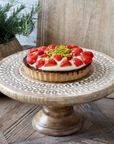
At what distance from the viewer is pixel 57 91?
1087 mm

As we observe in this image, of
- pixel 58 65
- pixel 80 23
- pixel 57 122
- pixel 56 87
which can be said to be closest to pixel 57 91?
pixel 56 87

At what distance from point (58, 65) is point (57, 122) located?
45cm

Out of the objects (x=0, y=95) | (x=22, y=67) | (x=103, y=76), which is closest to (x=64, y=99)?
(x=103, y=76)

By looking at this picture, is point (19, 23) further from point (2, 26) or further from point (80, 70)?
point (80, 70)

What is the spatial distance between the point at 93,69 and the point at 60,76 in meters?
0.28

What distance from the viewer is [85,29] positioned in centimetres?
187

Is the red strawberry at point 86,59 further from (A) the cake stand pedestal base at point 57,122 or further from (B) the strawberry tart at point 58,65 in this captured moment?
(A) the cake stand pedestal base at point 57,122

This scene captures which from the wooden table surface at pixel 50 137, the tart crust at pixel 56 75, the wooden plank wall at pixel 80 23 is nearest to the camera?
the tart crust at pixel 56 75

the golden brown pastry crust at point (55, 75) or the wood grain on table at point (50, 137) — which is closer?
the golden brown pastry crust at point (55, 75)

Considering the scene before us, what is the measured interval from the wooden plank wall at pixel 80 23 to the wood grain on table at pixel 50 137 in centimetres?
53

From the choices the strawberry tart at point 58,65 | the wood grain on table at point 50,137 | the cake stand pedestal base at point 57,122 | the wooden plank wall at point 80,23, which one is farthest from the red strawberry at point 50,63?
the wooden plank wall at point 80,23

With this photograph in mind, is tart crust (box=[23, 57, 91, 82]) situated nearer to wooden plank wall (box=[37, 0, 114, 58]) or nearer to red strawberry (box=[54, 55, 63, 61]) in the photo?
red strawberry (box=[54, 55, 63, 61])

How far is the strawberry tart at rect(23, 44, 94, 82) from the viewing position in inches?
46.6

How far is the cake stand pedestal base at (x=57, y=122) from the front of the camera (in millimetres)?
1414
